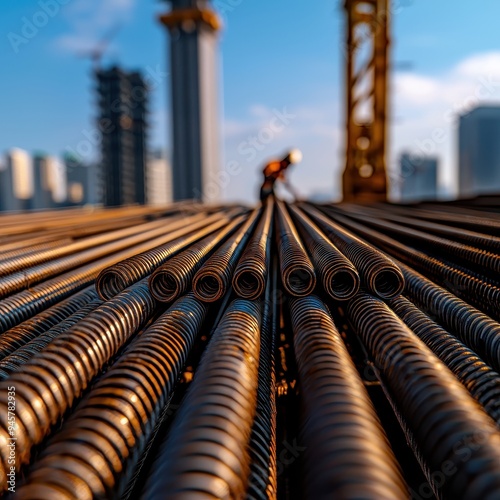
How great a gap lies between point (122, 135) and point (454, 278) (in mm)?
65957

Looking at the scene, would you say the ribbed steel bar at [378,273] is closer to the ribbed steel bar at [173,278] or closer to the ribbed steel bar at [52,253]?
the ribbed steel bar at [173,278]

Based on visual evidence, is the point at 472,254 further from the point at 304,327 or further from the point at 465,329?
the point at 304,327

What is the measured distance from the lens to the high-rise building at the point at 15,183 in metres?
87.0

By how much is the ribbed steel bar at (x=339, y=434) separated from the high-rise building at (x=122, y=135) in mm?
63053

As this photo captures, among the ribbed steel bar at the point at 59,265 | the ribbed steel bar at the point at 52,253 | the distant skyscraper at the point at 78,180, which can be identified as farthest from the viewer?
the distant skyscraper at the point at 78,180

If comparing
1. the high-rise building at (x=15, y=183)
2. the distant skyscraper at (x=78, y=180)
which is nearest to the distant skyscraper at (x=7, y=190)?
the high-rise building at (x=15, y=183)

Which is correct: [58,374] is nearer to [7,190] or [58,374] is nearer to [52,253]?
[52,253]

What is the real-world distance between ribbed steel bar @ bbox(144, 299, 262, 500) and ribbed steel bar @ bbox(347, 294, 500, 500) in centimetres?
91

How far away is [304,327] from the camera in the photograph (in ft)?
10.1

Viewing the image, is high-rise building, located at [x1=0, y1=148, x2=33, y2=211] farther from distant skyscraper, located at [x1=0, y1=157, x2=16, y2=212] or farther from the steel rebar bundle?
the steel rebar bundle

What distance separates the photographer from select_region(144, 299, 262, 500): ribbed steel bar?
1.64 m

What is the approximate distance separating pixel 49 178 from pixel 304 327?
355ft

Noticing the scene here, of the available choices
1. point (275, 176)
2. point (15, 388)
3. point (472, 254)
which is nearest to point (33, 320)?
point (15, 388)

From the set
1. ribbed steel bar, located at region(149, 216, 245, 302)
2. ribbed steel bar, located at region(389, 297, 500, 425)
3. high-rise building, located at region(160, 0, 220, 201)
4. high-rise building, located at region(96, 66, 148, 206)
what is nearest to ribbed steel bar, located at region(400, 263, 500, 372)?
ribbed steel bar, located at region(389, 297, 500, 425)
